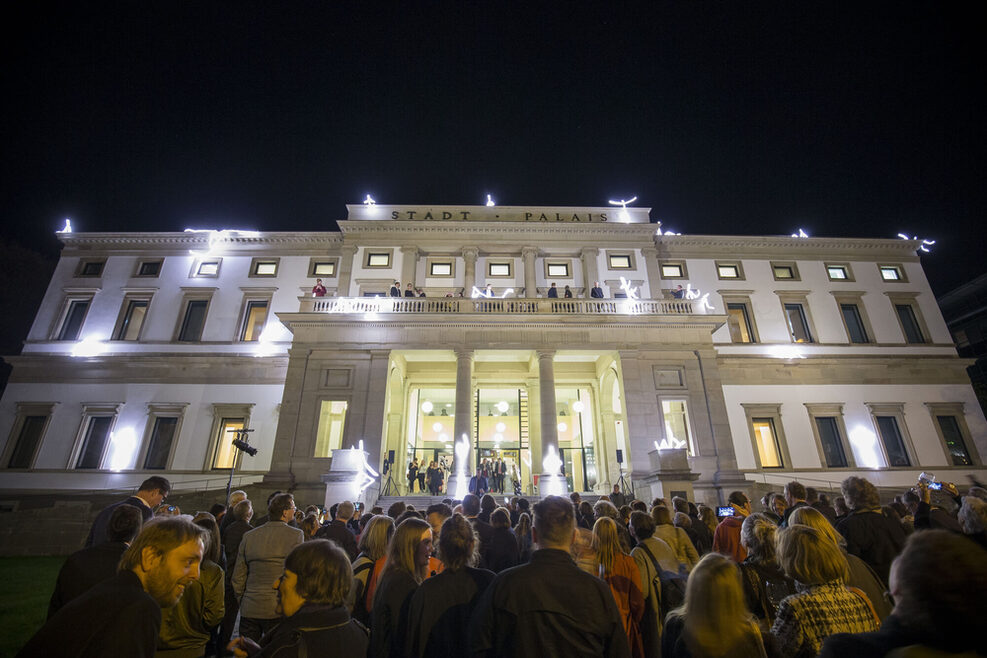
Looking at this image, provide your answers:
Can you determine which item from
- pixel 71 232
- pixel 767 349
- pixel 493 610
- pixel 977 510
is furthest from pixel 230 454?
pixel 767 349

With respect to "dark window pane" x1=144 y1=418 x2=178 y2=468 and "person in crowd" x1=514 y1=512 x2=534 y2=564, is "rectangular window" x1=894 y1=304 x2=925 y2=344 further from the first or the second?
"dark window pane" x1=144 y1=418 x2=178 y2=468

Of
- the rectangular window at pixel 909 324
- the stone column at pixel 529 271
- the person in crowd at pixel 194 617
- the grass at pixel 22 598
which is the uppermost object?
the stone column at pixel 529 271

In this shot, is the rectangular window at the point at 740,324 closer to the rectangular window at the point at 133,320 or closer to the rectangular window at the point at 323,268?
the rectangular window at the point at 323,268

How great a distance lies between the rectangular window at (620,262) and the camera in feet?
90.1

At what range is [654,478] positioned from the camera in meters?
17.0

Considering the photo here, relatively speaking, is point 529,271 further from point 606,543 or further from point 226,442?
point 606,543

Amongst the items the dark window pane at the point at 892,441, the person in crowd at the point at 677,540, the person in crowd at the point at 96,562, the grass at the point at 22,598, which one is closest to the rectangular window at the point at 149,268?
the grass at the point at 22,598

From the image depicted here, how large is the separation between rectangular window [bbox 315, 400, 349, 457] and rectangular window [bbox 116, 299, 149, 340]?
47.0 ft

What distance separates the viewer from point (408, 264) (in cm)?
2733

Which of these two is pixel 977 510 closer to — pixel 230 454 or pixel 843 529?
pixel 843 529

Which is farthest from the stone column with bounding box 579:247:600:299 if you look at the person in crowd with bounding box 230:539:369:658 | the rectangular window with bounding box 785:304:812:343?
the person in crowd with bounding box 230:539:369:658

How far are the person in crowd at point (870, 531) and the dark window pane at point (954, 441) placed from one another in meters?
27.0

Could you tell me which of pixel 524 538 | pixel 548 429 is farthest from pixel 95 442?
pixel 524 538

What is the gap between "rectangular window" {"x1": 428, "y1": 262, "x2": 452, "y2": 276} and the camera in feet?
90.4
